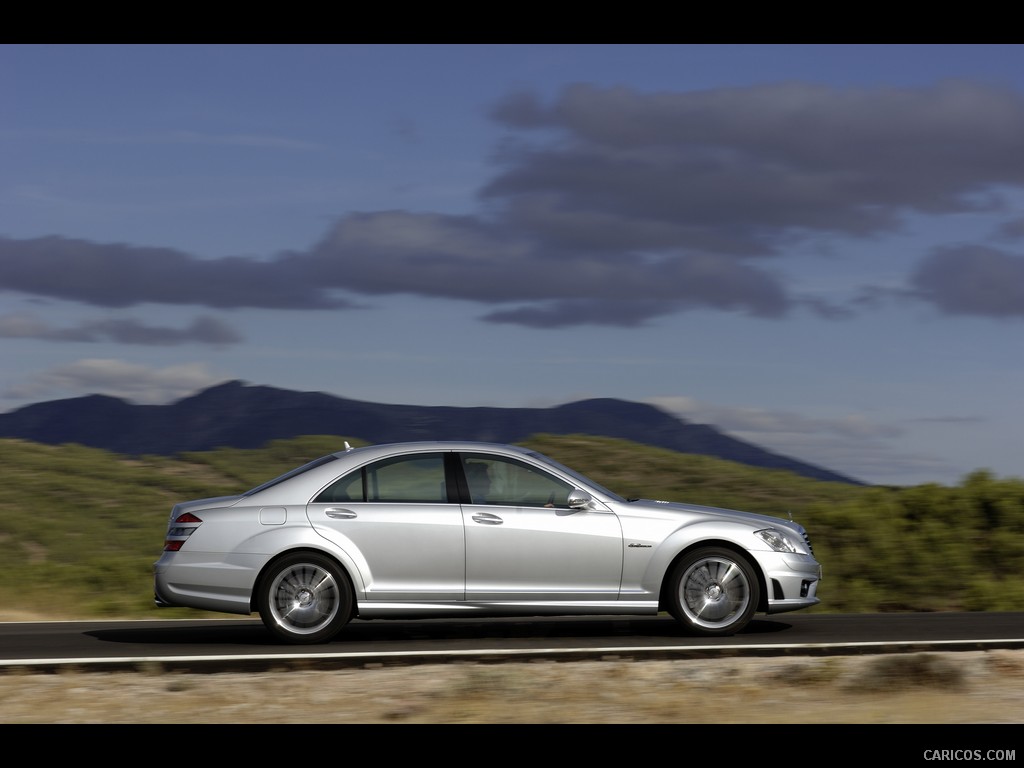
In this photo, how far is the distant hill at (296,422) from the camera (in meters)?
36.2

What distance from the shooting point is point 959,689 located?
8.77 metres

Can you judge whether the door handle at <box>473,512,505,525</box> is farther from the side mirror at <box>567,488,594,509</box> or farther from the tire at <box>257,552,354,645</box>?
the tire at <box>257,552,354,645</box>

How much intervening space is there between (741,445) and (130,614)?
35.1m

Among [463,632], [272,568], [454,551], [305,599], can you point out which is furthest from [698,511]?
[272,568]

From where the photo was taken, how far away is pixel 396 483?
10953mm

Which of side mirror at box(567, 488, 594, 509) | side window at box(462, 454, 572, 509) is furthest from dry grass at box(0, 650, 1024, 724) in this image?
side window at box(462, 454, 572, 509)

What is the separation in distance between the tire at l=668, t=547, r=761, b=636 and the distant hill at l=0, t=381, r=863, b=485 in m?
20.4

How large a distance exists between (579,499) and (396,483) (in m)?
1.50

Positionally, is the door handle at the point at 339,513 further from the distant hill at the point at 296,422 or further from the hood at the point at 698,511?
the distant hill at the point at 296,422

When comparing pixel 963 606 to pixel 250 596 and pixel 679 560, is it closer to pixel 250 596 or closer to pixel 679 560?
pixel 679 560

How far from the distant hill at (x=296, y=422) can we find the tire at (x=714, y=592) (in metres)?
20.4

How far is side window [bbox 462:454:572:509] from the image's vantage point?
10930mm
